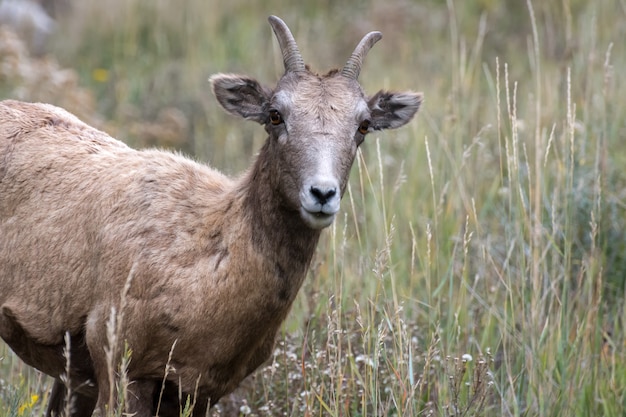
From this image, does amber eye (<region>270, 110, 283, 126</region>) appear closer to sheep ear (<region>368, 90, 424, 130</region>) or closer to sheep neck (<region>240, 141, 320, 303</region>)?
sheep neck (<region>240, 141, 320, 303</region>)

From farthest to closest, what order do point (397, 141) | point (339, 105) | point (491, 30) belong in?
point (491, 30) → point (397, 141) → point (339, 105)

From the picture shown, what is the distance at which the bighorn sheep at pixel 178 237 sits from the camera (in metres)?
4.26

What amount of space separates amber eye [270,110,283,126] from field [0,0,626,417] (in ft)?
1.98

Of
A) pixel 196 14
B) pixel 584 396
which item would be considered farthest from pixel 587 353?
pixel 196 14

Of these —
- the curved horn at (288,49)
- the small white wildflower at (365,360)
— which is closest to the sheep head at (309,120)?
the curved horn at (288,49)

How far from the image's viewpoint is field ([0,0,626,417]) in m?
4.82

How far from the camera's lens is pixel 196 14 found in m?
12.2

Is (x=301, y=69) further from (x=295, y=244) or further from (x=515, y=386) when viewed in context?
(x=515, y=386)

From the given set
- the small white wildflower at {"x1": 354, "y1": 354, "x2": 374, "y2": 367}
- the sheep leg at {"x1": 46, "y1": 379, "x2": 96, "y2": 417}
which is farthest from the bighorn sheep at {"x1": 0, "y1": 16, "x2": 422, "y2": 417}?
the small white wildflower at {"x1": 354, "y1": 354, "x2": 374, "y2": 367}

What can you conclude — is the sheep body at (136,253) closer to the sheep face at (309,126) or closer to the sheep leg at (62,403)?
the sheep face at (309,126)

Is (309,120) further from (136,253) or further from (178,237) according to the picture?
(136,253)

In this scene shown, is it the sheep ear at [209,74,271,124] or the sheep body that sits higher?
the sheep ear at [209,74,271,124]

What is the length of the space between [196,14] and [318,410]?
8221 millimetres

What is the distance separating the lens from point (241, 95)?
187 inches
